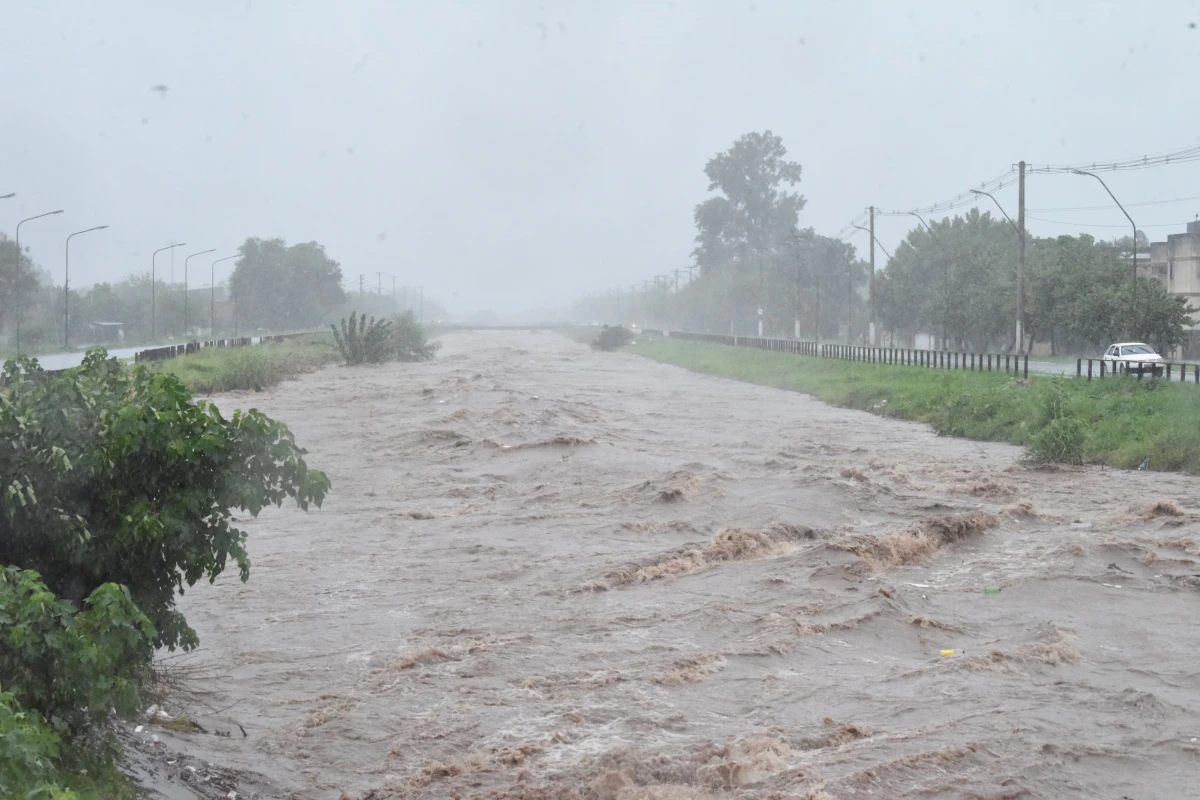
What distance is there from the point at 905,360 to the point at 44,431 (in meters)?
43.9

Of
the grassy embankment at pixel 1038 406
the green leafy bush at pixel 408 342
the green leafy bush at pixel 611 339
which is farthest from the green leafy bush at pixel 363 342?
the green leafy bush at pixel 611 339

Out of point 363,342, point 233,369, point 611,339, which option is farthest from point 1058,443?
point 611,339

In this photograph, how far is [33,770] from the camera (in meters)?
5.29

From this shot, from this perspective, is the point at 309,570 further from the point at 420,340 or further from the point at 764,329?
the point at 764,329

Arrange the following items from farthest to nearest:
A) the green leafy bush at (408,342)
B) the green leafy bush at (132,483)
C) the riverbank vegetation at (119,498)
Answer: the green leafy bush at (408,342), the green leafy bush at (132,483), the riverbank vegetation at (119,498)

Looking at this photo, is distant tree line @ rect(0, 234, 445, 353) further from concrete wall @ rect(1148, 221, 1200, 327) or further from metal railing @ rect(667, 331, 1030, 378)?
concrete wall @ rect(1148, 221, 1200, 327)

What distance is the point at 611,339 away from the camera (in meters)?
100

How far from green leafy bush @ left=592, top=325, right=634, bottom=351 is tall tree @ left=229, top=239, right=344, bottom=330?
32.7 meters

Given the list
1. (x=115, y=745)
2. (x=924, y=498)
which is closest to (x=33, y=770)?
(x=115, y=745)

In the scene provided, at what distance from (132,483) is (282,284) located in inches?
4370

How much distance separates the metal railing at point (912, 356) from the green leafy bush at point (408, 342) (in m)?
19.2

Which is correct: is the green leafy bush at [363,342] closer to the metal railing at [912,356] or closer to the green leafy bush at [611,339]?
the metal railing at [912,356]

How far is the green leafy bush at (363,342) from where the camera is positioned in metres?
69.2

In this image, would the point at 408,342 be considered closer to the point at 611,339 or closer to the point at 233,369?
the point at 611,339
